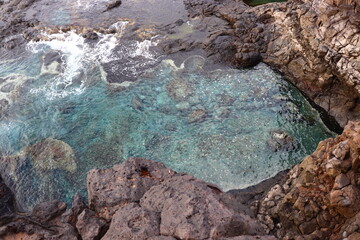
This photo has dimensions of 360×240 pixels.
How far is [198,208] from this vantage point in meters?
9.95

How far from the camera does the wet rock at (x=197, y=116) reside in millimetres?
20958

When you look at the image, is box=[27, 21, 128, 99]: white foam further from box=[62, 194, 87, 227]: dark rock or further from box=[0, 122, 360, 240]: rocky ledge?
box=[62, 194, 87, 227]: dark rock

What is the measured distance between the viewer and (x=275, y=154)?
61.1 ft

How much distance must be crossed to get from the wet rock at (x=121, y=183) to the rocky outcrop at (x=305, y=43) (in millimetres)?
12613

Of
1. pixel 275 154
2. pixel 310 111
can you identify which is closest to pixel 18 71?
pixel 275 154

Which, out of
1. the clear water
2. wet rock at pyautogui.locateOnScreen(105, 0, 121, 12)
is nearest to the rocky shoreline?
the clear water

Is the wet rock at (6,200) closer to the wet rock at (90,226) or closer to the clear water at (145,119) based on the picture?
the clear water at (145,119)

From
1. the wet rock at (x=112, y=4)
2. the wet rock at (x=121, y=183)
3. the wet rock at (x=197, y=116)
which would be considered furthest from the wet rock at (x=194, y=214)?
the wet rock at (x=112, y=4)

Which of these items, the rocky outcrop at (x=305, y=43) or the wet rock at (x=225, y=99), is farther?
the wet rock at (x=225, y=99)

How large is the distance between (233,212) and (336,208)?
15.6ft

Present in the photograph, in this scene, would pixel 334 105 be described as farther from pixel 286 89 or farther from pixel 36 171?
pixel 36 171

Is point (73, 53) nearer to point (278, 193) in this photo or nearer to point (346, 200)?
point (278, 193)

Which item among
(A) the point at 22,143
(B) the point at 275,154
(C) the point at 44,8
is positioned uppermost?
(C) the point at 44,8

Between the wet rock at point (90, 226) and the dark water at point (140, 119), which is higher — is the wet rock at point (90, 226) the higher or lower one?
the higher one
